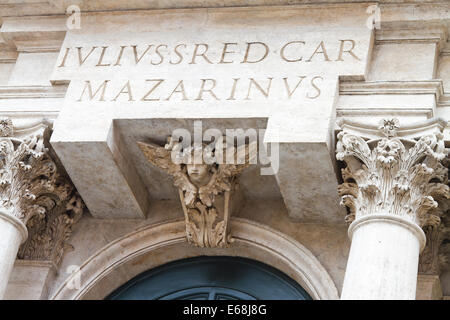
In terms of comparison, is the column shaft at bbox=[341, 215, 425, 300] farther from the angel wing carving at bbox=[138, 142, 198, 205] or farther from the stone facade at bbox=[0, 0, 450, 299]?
the angel wing carving at bbox=[138, 142, 198, 205]

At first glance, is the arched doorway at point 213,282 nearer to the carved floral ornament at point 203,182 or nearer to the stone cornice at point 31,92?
the carved floral ornament at point 203,182

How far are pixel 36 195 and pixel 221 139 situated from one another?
2.54 meters

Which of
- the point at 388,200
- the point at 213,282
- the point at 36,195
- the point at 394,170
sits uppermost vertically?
the point at 394,170

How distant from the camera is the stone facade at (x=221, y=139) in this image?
15.3m

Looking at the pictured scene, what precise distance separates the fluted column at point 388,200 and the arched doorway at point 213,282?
66.1 inches

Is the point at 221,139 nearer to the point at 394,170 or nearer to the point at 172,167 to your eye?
the point at 172,167

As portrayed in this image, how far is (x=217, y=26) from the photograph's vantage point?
16734mm

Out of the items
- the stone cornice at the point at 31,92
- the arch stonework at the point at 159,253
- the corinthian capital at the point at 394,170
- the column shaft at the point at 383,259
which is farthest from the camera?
the stone cornice at the point at 31,92

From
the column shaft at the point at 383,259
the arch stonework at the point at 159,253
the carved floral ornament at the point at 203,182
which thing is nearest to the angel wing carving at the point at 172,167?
the carved floral ornament at the point at 203,182

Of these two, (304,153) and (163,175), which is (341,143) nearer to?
(304,153)

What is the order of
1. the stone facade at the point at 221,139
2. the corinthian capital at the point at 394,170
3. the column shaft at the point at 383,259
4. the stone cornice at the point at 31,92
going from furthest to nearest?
the stone cornice at the point at 31,92 < the stone facade at the point at 221,139 < the corinthian capital at the point at 394,170 < the column shaft at the point at 383,259

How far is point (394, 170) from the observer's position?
Answer: 14.8m

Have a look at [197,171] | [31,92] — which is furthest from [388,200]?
[31,92]

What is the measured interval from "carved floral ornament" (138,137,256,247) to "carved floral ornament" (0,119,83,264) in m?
1.32
